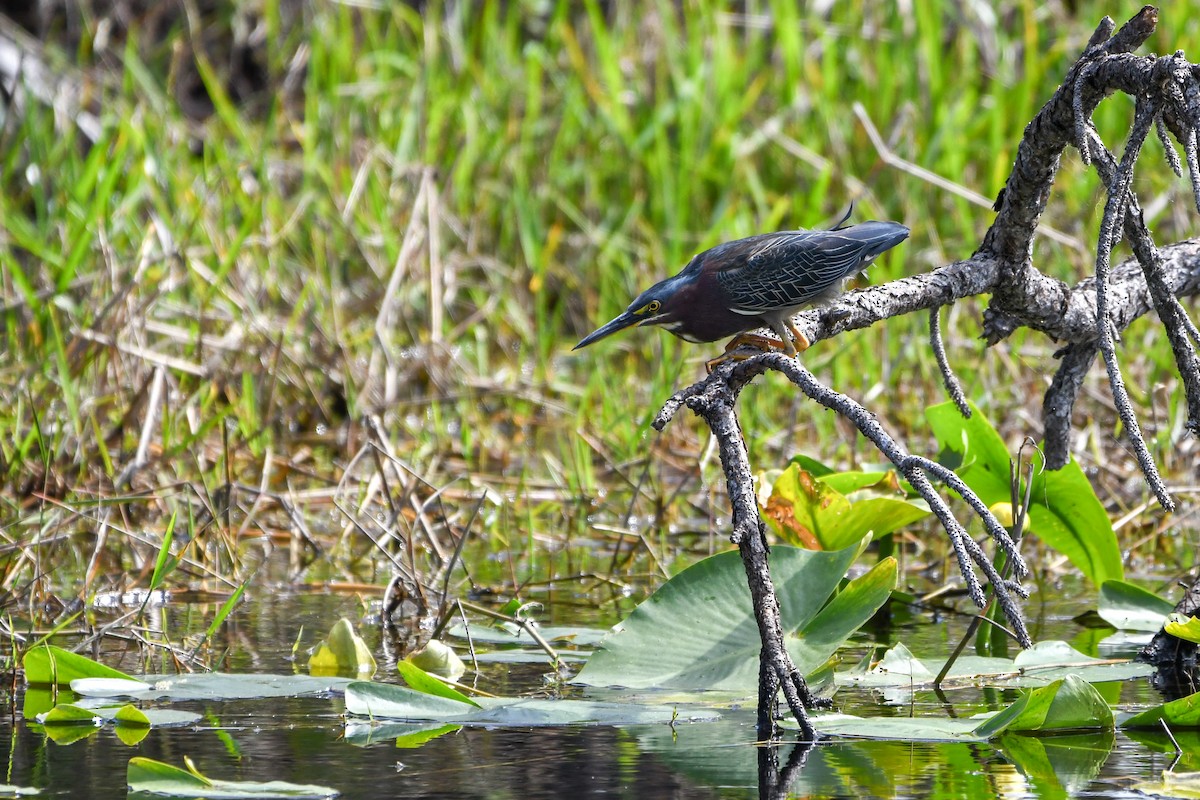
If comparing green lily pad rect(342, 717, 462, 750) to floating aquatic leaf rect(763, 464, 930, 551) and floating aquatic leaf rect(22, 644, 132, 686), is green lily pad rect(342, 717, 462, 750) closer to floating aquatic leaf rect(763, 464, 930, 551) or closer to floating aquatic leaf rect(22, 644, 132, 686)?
floating aquatic leaf rect(22, 644, 132, 686)

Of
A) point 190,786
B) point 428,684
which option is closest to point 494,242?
point 428,684

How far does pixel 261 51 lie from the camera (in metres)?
7.23

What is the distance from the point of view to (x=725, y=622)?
8.10 feet

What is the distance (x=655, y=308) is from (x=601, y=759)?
36.9 inches

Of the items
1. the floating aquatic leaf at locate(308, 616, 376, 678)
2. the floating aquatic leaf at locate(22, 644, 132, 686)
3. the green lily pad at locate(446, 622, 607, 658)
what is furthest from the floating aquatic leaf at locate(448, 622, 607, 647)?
the floating aquatic leaf at locate(22, 644, 132, 686)

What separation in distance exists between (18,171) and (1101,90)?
4870 millimetres

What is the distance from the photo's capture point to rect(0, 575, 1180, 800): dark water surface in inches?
75.1

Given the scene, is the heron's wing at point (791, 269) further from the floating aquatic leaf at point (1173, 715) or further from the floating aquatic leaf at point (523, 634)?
the floating aquatic leaf at point (1173, 715)

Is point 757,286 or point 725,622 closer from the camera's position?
point 725,622

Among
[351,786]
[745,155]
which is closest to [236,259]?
[745,155]

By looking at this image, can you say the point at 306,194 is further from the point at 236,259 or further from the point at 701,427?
the point at 701,427

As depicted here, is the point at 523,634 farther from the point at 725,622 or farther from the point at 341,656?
the point at 725,622

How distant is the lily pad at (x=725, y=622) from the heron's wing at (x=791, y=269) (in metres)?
0.45

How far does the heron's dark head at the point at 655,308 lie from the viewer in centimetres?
273
